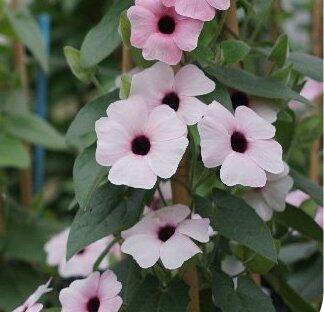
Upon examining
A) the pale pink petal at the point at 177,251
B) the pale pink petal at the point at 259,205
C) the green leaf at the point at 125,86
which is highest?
the green leaf at the point at 125,86

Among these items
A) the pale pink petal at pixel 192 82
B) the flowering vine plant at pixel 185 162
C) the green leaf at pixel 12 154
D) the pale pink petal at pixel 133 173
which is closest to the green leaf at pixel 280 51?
the flowering vine plant at pixel 185 162

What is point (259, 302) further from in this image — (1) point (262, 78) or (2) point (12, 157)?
(2) point (12, 157)

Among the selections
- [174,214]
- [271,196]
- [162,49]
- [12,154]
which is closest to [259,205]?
[271,196]

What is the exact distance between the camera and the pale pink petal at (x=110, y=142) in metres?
0.78

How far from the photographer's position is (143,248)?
31.9 inches

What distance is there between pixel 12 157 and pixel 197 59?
600mm

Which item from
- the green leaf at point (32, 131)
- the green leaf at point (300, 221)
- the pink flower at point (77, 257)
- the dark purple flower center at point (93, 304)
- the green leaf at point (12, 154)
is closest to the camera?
the dark purple flower center at point (93, 304)

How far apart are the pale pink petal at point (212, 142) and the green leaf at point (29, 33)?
701 millimetres

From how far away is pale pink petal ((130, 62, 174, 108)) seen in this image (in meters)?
0.82

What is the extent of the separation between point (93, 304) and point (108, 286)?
1.1 inches

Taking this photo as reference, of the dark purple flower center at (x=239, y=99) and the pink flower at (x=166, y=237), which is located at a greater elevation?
the dark purple flower center at (x=239, y=99)

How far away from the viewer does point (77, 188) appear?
31.9 inches

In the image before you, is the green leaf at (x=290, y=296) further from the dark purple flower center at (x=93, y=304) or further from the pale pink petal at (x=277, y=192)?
the dark purple flower center at (x=93, y=304)

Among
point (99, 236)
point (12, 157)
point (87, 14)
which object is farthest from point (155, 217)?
point (87, 14)
